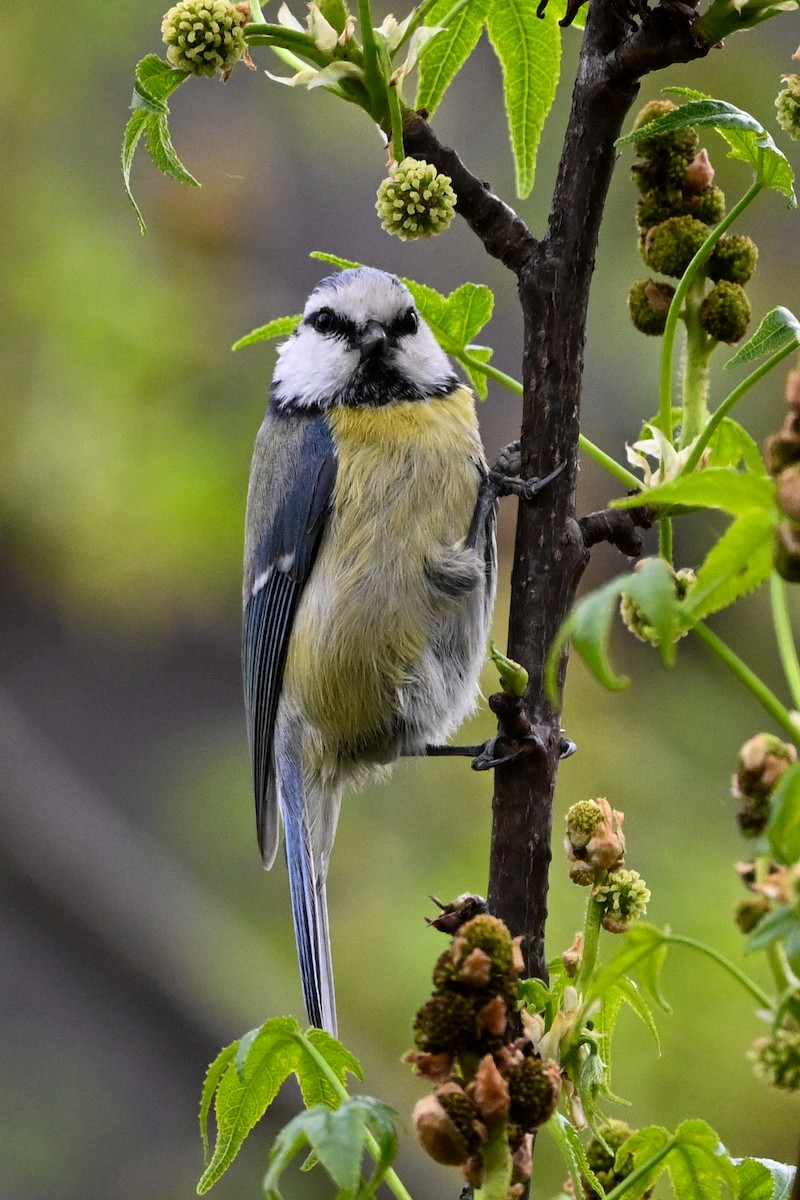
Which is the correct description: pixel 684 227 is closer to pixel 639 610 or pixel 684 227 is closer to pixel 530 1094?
pixel 639 610

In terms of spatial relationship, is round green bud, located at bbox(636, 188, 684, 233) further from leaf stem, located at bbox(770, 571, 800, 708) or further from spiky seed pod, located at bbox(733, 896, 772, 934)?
spiky seed pod, located at bbox(733, 896, 772, 934)

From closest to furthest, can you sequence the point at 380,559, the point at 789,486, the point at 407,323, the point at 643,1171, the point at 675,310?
the point at 789,486 < the point at 643,1171 < the point at 675,310 < the point at 380,559 < the point at 407,323

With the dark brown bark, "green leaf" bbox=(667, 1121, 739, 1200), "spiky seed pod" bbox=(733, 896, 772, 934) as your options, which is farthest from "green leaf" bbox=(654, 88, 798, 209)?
"green leaf" bbox=(667, 1121, 739, 1200)

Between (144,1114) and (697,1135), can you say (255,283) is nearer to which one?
(144,1114)

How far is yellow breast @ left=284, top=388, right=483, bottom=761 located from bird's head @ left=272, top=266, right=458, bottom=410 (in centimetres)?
4

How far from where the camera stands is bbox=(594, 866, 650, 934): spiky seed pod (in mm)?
1082

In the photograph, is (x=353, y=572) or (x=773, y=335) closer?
(x=773, y=335)

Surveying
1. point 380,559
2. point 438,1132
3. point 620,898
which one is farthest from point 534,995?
point 380,559

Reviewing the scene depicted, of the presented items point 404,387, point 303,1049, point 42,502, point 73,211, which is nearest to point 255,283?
point 73,211

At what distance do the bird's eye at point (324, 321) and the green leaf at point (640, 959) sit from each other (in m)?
1.77

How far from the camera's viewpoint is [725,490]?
0.71 m

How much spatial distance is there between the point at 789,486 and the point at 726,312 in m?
0.57

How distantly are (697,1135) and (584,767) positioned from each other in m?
2.41

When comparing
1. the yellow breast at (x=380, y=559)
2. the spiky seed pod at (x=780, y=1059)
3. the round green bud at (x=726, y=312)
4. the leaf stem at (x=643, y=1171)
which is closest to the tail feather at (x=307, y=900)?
the yellow breast at (x=380, y=559)
